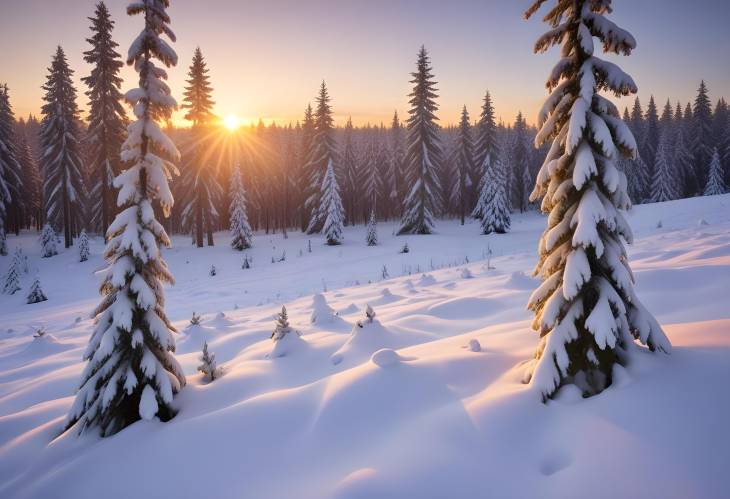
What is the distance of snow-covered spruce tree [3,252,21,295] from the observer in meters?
21.0

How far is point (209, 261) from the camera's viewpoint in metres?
27.6

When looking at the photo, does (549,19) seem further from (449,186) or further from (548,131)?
(449,186)

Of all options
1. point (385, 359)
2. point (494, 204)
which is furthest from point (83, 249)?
point (494, 204)

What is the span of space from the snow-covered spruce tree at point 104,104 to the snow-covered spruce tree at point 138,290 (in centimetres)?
2757

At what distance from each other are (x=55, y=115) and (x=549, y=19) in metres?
38.3

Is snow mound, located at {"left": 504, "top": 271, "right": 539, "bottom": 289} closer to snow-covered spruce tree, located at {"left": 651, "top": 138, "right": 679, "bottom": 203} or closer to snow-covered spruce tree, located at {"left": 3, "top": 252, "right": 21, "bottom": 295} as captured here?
snow-covered spruce tree, located at {"left": 3, "top": 252, "right": 21, "bottom": 295}

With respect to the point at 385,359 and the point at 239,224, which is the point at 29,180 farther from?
the point at 385,359

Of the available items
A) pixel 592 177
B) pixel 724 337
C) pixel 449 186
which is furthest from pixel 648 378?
pixel 449 186

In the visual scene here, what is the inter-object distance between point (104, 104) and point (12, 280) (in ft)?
48.4

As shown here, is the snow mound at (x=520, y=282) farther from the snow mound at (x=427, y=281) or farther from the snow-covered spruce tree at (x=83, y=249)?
the snow-covered spruce tree at (x=83, y=249)

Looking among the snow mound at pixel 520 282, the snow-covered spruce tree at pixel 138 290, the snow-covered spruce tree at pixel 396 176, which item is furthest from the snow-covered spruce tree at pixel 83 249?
the snow-covered spruce tree at pixel 396 176

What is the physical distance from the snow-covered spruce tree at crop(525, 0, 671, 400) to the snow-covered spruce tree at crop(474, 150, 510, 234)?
32696 mm

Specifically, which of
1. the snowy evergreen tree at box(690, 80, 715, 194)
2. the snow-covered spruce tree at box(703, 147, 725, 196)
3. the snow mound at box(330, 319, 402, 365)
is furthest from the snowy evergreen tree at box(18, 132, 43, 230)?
the snowy evergreen tree at box(690, 80, 715, 194)

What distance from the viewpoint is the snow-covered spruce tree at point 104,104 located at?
94.3 ft
